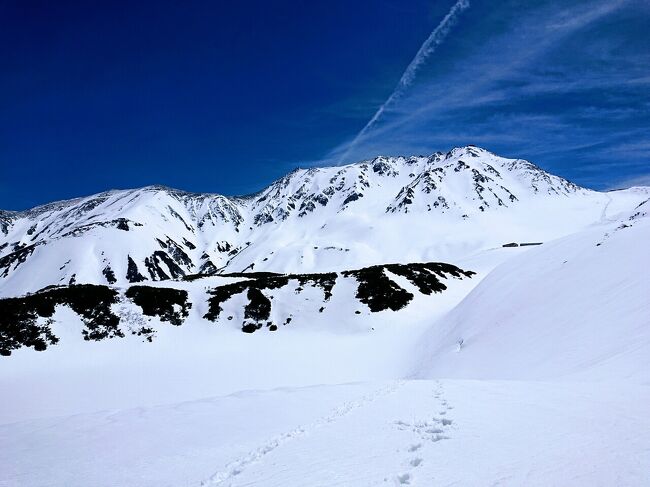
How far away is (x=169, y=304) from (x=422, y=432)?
1882 inches

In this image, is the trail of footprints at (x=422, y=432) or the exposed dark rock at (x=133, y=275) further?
the exposed dark rock at (x=133, y=275)

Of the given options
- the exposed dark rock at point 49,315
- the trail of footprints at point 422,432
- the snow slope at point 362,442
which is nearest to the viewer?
the snow slope at point 362,442

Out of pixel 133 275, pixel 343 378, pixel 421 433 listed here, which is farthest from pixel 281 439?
pixel 133 275

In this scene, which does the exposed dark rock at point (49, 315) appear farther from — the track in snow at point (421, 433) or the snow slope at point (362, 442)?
the track in snow at point (421, 433)

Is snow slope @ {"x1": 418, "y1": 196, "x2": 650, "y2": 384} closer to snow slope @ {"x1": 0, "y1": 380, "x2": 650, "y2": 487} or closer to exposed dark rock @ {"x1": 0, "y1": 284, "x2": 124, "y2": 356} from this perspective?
snow slope @ {"x1": 0, "y1": 380, "x2": 650, "y2": 487}

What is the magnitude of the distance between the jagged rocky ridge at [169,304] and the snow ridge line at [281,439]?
35015 millimetres

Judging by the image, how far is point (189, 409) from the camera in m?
13.3

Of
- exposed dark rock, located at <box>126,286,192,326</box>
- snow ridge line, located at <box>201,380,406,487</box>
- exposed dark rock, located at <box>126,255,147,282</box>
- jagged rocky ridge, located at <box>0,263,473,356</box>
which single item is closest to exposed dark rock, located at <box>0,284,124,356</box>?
jagged rocky ridge, located at <box>0,263,473,356</box>

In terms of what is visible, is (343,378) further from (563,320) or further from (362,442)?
(362,442)

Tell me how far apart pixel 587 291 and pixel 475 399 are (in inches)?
675

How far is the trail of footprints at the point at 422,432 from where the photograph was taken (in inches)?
266

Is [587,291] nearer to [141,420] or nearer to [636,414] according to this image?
[636,414]

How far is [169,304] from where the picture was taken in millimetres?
50125

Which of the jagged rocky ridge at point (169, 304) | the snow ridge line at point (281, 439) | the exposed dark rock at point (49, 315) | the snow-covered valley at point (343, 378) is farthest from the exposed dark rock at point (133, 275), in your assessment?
the snow ridge line at point (281, 439)
